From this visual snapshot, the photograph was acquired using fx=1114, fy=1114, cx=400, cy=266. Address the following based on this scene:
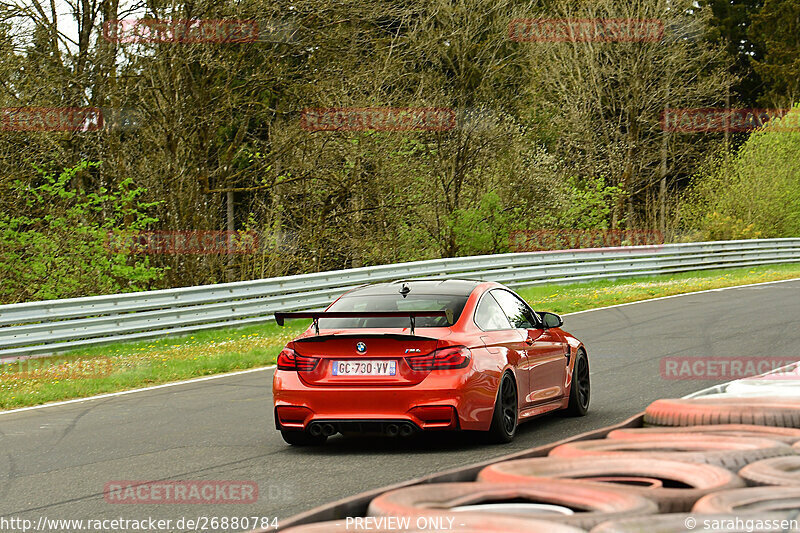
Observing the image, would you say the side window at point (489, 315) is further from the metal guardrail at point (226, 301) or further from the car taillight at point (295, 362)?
the metal guardrail at point (226, 301)

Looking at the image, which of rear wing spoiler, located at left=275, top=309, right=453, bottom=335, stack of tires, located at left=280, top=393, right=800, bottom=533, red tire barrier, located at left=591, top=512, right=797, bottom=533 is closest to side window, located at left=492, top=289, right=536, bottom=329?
rear wing spoiler, located at left=275, top=309, right=453, bottom=335

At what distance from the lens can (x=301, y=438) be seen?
9.05m

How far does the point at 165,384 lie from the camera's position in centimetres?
1380

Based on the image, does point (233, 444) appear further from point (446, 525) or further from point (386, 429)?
point (446, 525)

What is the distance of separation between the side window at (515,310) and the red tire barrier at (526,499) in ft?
18.0

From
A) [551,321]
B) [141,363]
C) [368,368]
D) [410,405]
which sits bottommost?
[141,363]

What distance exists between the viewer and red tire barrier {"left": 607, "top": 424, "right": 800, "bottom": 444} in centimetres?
544

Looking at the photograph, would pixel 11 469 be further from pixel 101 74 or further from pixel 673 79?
pixel 673 79

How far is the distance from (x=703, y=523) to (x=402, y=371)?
207 inches

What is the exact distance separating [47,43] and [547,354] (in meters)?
15.0

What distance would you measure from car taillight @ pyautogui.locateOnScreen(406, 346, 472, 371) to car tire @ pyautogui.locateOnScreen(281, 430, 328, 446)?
106cm

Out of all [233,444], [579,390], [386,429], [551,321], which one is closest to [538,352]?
[551,321]

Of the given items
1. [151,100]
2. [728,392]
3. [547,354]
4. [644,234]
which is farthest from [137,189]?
[644,234]

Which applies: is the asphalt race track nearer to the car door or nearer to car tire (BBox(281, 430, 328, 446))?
car tire (BBox(281, 430, 328, 446))
